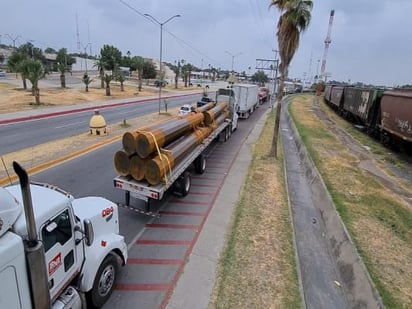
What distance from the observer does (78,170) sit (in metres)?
12.4

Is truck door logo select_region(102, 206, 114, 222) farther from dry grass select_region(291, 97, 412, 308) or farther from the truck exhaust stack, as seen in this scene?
dry grass select_region(291, 97, 412, 308)

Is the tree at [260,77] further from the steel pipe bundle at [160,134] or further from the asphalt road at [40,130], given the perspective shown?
the steel pipe bundle at [160,134]

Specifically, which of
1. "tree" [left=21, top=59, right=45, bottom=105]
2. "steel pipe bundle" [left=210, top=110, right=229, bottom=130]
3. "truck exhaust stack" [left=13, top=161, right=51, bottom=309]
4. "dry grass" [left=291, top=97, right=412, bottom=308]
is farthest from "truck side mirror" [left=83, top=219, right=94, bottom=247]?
"tree" [left=21, top=59, right=45, bottom=105]

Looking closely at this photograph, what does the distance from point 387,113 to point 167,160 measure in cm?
1859

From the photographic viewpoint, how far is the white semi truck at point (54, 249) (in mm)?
3172

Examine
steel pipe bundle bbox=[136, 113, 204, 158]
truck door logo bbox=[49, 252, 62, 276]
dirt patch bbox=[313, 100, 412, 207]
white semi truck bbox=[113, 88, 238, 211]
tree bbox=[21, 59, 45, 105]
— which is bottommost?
dirt patch bbox=[313, 100, 412, 207]

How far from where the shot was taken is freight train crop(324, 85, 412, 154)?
1792cm

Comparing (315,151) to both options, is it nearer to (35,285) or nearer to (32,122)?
(35,285)

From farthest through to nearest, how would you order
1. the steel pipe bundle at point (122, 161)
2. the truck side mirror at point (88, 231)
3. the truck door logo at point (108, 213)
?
the steel pipe bundle at point (122, 161)
the truck door logo at point (108, 213)
the truck side mirror at point (88, 231)

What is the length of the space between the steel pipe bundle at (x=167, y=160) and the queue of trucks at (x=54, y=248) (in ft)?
8.02

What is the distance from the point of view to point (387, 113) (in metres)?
20.8

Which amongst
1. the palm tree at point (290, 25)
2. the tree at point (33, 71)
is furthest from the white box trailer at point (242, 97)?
the tree at point (33, 71)

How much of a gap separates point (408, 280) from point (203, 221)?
532 centimetres

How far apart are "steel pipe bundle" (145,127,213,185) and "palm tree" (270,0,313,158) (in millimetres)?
6928
